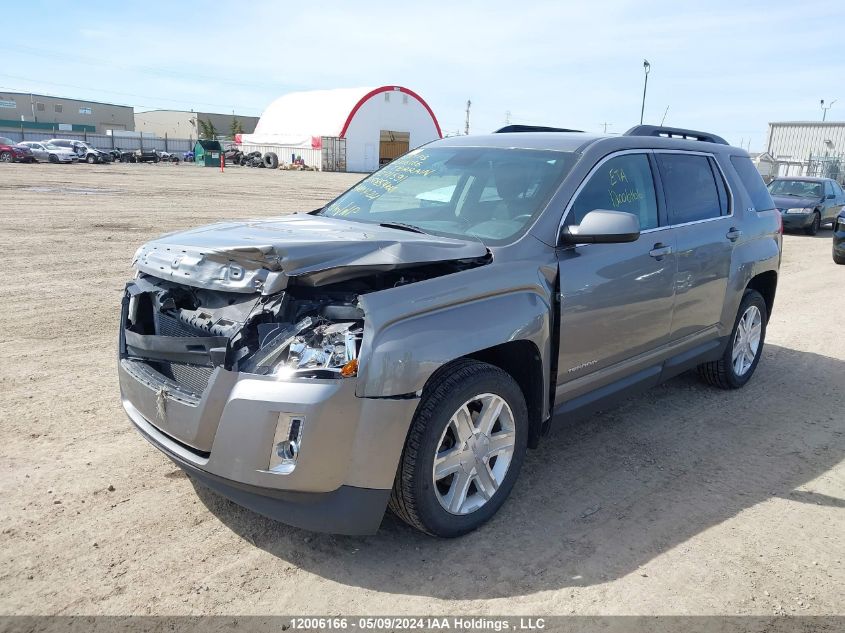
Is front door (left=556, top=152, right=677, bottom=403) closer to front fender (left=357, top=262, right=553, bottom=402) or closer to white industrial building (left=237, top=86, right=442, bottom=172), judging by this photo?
front fender (left=357, top=262, right=553, bottom=402)

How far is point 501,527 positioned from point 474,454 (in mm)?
448

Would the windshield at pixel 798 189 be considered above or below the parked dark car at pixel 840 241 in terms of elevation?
above

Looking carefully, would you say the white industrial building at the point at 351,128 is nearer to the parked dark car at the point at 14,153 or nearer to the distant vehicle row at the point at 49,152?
the distant vehicle row at the point at 49,152

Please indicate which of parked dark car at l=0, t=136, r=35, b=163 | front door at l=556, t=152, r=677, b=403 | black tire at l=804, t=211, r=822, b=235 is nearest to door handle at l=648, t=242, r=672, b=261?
front door at l=556, t=152, r=677, b=403

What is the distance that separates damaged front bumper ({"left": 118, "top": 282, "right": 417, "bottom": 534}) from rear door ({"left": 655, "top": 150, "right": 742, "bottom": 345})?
2.54 metres

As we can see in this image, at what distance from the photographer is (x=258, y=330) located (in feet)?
9.71

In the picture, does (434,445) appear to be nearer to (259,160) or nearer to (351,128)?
(351,128)

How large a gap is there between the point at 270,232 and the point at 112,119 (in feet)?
364

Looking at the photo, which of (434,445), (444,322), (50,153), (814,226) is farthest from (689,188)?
(50,153)

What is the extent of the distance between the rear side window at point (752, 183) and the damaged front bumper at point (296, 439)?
4.06 metres

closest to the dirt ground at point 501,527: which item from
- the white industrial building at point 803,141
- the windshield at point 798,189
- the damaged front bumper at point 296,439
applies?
the damaged front bumper at point 296,439

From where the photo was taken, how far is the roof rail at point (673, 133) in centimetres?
486

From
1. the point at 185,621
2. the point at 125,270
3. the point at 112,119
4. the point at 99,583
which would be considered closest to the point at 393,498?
the point at 185,621

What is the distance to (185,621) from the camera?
2.69m
